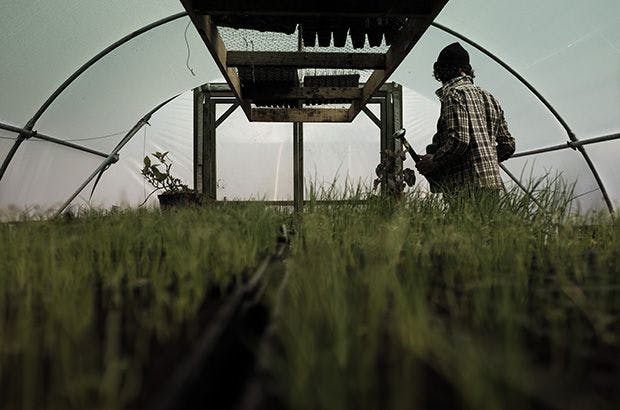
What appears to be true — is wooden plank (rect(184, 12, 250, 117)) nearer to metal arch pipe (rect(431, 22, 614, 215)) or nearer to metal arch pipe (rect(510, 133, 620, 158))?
metal arch pipe (rect(431, 22, 614, 215))

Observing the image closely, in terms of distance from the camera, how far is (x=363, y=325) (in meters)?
0.62

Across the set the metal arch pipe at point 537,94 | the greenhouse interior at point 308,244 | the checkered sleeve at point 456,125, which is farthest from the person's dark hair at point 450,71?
the metal arch pipe at point 537,94

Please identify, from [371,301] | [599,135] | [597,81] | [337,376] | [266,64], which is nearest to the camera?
[337,376]

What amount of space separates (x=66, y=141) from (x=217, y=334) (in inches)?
189

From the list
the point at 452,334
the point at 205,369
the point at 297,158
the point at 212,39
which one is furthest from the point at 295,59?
the point at 297,158

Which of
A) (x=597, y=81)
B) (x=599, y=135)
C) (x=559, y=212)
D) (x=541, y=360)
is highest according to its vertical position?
(x=597, y=81)

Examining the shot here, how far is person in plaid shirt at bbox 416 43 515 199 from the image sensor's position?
250 centimetres

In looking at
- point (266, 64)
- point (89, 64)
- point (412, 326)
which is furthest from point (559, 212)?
point (89, 64)

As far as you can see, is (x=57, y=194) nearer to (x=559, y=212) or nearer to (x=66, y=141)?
(x=66, y=141)

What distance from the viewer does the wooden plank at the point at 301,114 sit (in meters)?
4.45

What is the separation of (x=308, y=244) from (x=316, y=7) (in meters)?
1.40

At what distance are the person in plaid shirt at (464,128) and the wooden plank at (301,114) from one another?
189cm

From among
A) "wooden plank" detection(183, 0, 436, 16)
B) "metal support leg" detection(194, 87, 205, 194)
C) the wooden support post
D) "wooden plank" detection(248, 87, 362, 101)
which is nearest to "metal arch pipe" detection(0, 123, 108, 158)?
"metal support leg" detection(194, 87, 205, 194)

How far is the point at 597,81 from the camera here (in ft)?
12.4
